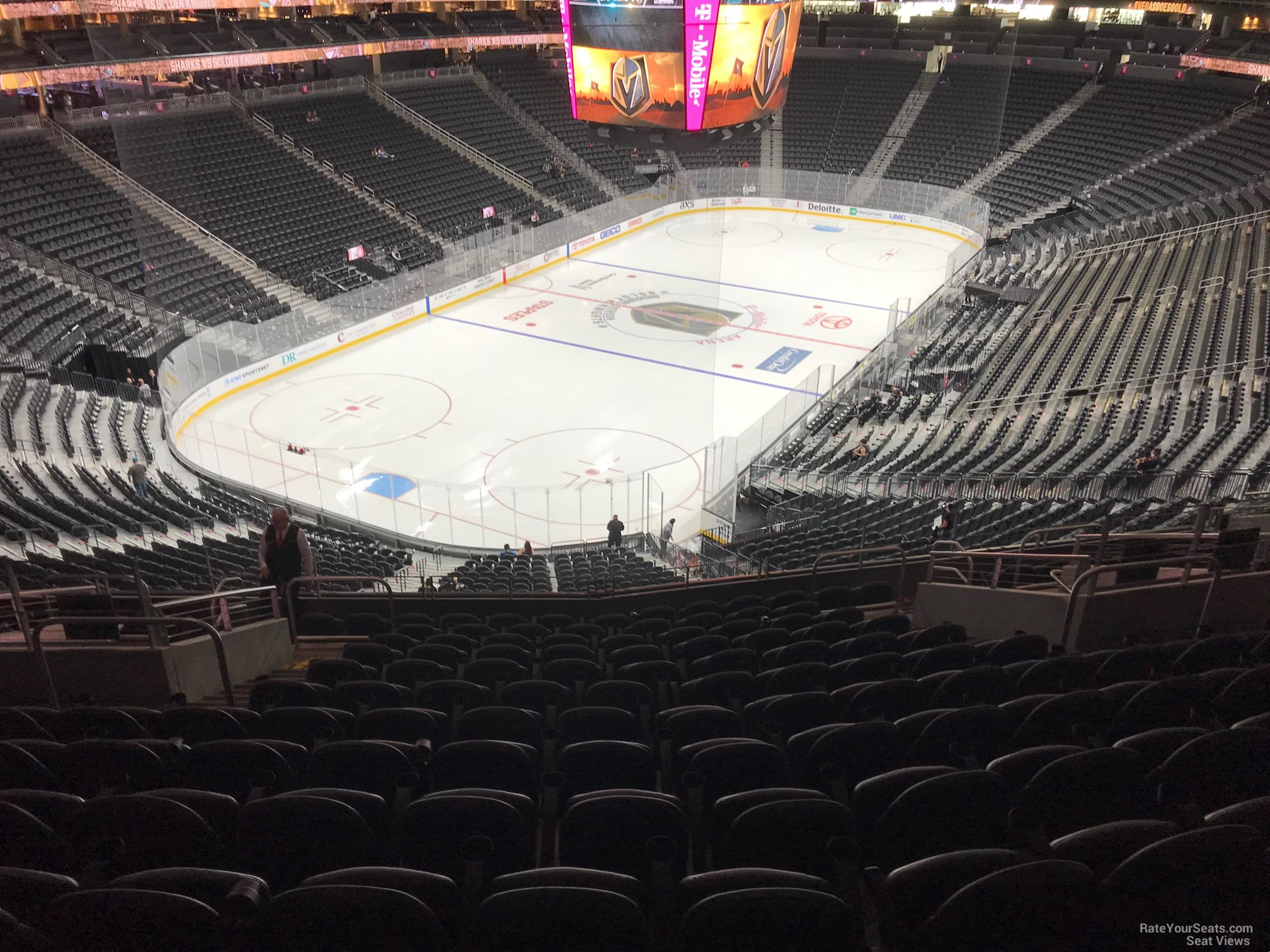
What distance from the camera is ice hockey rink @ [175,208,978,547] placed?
1711cm

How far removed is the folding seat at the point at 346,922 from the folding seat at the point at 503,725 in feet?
6.48

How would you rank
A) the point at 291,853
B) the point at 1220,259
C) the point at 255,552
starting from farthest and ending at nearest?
the point at 1220,259 → the point at 255,552 → the point at 291,853

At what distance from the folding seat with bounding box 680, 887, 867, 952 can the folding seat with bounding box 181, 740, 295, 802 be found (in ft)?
7.46

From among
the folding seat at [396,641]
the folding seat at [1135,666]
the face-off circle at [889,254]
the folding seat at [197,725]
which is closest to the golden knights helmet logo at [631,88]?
the folding seat at [396,641]

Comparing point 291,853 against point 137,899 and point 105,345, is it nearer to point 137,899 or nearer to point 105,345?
point 137,899

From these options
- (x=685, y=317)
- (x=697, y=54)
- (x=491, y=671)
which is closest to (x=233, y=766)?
(x=491, y=671)

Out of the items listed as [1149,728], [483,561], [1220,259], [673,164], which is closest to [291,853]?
[1149,728]

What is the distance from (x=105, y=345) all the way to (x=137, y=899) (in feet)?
66.8

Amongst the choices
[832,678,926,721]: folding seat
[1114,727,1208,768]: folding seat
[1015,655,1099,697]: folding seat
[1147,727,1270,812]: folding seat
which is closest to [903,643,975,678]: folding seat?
[1015,655,1099,697]: folding seat

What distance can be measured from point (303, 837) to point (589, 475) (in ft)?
49.8

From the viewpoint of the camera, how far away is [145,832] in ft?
10.9

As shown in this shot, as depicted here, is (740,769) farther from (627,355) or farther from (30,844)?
(627,355)

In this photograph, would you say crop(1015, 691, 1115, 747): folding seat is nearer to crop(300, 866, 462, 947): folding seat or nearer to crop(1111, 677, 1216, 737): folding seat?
crop(1111, 677, 1216, 737): folding seat

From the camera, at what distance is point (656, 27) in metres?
14.9
